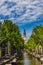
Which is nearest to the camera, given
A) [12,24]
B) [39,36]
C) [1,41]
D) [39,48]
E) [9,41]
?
[1,41]

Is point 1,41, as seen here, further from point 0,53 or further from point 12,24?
point 12,24

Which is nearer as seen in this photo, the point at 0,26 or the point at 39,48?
the point at 0,26

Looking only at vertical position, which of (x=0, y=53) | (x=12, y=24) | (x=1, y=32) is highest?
(x=12, y=24)

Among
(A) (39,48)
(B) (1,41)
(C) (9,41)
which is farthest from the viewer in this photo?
(A) (39,48)

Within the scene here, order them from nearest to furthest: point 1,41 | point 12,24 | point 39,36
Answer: point 1,41 < point 12,24 < point 39,36

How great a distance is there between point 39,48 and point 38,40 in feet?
31.9

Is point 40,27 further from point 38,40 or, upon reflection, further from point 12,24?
point 12,24

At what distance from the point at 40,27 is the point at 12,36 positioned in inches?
1158

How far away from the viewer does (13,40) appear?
99500 mm

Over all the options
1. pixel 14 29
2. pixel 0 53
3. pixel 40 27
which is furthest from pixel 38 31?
pixel 0 53

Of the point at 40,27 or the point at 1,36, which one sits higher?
the point at 40,27

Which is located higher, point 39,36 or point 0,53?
point 39,36

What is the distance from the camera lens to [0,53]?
7825 centimetres

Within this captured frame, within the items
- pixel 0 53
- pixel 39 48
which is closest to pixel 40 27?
pixel 39 48
